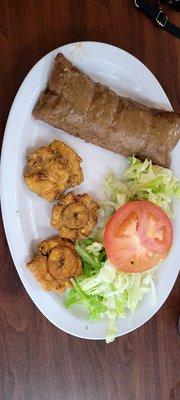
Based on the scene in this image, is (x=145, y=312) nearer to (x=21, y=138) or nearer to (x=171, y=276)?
(x=171, y=276)

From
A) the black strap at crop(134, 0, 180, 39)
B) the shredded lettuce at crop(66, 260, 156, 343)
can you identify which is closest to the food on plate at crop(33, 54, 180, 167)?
the black strap at crop(134, 0, 180, 39)

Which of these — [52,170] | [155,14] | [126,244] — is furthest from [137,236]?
[155,14]

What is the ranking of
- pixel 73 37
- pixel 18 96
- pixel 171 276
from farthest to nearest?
pixel 171 276
pixel 73 37
pixel 18 96

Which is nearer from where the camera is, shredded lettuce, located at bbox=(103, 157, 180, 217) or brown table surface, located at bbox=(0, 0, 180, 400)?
brown table surface, located at bbox=(0, 0, 180, 400)

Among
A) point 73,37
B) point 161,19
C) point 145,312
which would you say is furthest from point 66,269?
point 161,19

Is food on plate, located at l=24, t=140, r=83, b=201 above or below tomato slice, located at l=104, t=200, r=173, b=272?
above

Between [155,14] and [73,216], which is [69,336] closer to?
[73,216]

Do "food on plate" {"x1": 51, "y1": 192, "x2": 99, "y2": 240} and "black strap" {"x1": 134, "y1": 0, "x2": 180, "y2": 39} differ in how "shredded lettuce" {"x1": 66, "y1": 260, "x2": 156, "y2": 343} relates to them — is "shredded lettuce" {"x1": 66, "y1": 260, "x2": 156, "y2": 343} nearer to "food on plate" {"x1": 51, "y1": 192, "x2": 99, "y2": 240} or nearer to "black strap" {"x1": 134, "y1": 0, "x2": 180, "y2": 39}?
"food on plate" {"x1": 51, "y1": 192, "x2": 99, "y2": 240}

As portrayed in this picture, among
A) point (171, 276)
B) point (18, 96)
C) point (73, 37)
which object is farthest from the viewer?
point (171, 276)
